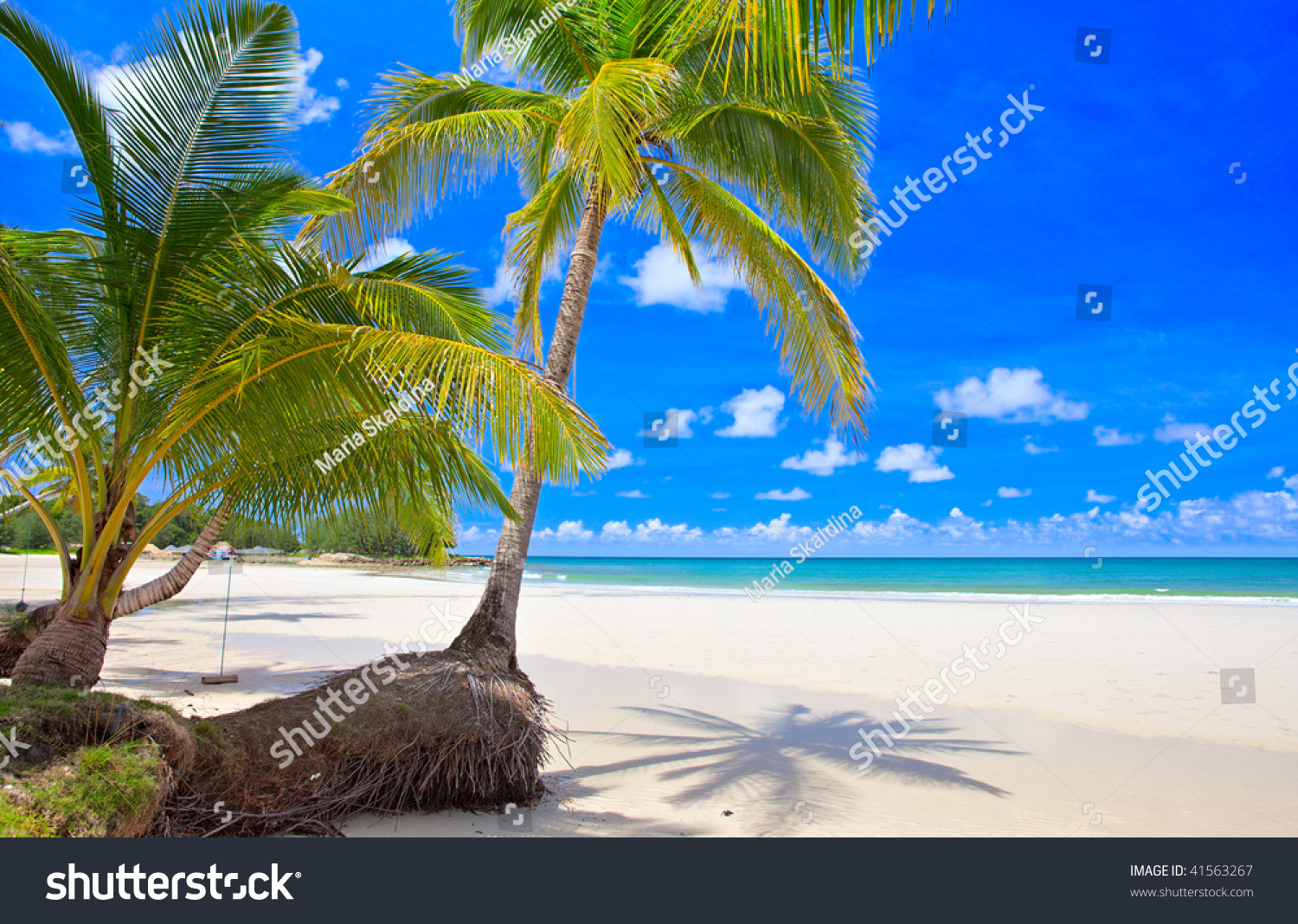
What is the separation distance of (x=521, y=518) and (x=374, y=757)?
204 cm

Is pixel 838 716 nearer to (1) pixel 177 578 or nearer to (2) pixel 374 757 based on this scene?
(2) pixel 374 757

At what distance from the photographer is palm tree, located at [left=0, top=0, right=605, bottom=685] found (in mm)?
4215

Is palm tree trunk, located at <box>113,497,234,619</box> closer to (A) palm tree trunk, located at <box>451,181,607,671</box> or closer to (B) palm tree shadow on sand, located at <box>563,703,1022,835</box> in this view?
(A) palm tree trunk, located at <box>451,181,607,671</box>

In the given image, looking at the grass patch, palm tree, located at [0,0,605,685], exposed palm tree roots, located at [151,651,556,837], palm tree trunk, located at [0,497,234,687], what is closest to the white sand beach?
exposed palm tree roots, located at [151,651,556,837]

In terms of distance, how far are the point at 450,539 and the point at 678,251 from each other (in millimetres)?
4005

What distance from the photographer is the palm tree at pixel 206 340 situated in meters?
4.21

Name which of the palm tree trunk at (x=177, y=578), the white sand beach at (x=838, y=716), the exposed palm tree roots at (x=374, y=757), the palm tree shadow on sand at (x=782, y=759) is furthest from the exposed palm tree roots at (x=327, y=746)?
the palm tree trunk at (x=177, y=578)

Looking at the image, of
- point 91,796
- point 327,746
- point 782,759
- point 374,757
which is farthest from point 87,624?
point 782,759

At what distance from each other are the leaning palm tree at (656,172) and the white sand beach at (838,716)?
2.07 m

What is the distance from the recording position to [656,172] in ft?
25.3

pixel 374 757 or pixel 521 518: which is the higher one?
pixel 521 518

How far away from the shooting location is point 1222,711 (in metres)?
8.70

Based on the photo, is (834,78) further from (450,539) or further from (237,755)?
(237,755)

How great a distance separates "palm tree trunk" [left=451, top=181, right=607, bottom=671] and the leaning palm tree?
0.06 ft
